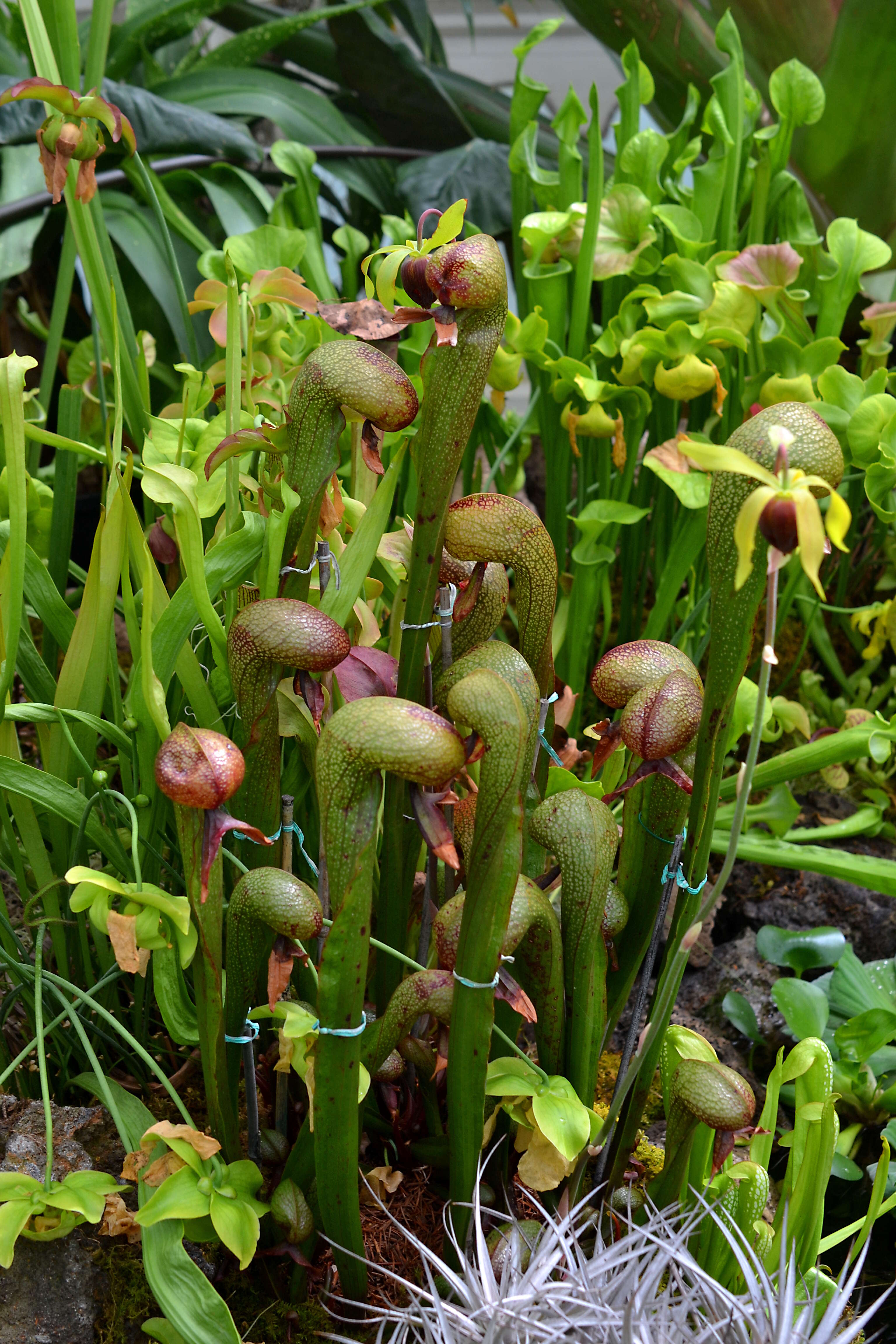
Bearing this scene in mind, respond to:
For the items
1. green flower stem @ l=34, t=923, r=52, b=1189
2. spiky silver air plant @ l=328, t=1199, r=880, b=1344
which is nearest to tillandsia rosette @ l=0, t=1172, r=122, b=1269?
green flower stem @ l=34, t=923, r=52, b=1189

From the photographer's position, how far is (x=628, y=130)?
100cm

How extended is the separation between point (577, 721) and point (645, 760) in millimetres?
512

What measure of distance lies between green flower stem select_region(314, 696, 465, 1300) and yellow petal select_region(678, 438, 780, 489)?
0.13m

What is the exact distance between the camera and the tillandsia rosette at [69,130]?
44cm

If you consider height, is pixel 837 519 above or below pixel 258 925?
above

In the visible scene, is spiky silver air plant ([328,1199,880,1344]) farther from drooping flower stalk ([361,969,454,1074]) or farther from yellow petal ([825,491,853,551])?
yellow petal ([825,491,853,551])

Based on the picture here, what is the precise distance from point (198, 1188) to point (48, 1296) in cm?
13

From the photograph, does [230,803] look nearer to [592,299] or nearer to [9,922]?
[9,922]

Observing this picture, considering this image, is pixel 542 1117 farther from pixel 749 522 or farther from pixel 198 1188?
pixel 749 522

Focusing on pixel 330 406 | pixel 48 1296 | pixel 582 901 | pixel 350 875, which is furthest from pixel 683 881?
pixel 48 1296

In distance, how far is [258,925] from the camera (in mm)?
468

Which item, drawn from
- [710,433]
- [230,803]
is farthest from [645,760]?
[710,433]

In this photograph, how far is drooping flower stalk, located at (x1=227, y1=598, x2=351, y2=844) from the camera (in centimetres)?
42

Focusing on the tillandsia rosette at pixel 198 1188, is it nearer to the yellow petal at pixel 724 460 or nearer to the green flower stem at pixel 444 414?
the green flower stem at pixel 444 414
